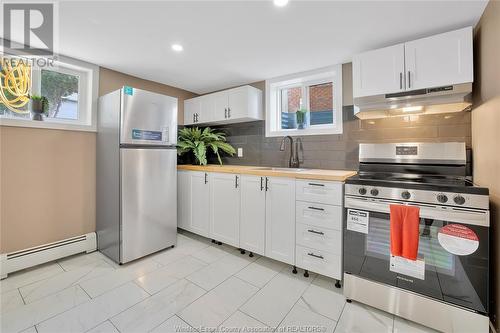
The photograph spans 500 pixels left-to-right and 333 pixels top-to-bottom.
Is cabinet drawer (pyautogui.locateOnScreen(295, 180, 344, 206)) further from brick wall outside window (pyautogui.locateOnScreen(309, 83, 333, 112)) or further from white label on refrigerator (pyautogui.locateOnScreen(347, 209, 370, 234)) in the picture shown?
brick wall outside window (pyautogui.locateOnScreen(309, 83, 333, 112))

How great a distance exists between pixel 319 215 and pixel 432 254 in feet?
2.65

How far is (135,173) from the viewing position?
242 cm

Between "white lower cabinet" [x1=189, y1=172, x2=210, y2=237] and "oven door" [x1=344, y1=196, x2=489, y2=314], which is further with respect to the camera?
"white lower cabinet" [x1=189, y1=172, x2=210, y2=237]

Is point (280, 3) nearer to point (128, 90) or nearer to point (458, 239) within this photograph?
point (128, 90)

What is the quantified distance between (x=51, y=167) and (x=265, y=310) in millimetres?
2576

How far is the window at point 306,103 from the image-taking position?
262 centimetres

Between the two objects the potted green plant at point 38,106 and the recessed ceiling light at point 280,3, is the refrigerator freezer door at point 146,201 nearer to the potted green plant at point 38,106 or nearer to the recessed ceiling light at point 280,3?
the potted green plant at point 38,106

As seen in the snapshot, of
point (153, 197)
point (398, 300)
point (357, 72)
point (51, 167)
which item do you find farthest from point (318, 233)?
point (51, 167)

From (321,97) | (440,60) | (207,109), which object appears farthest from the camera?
(207,109)

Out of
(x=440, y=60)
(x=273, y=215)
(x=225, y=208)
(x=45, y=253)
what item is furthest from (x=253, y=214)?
(x=45, y=253)

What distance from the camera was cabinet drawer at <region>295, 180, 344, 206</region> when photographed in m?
1.93

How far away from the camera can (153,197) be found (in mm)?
2592

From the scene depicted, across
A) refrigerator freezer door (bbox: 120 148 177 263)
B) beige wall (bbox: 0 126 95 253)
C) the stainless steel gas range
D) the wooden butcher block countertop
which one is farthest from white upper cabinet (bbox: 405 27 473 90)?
beige wall (bbox: 0 126 95 253)

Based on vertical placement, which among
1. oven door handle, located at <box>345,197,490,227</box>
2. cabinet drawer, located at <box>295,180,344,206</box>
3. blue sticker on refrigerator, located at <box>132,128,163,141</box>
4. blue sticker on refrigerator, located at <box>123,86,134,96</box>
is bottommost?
oven door handle, located at <box>345,197,490,227</box>
